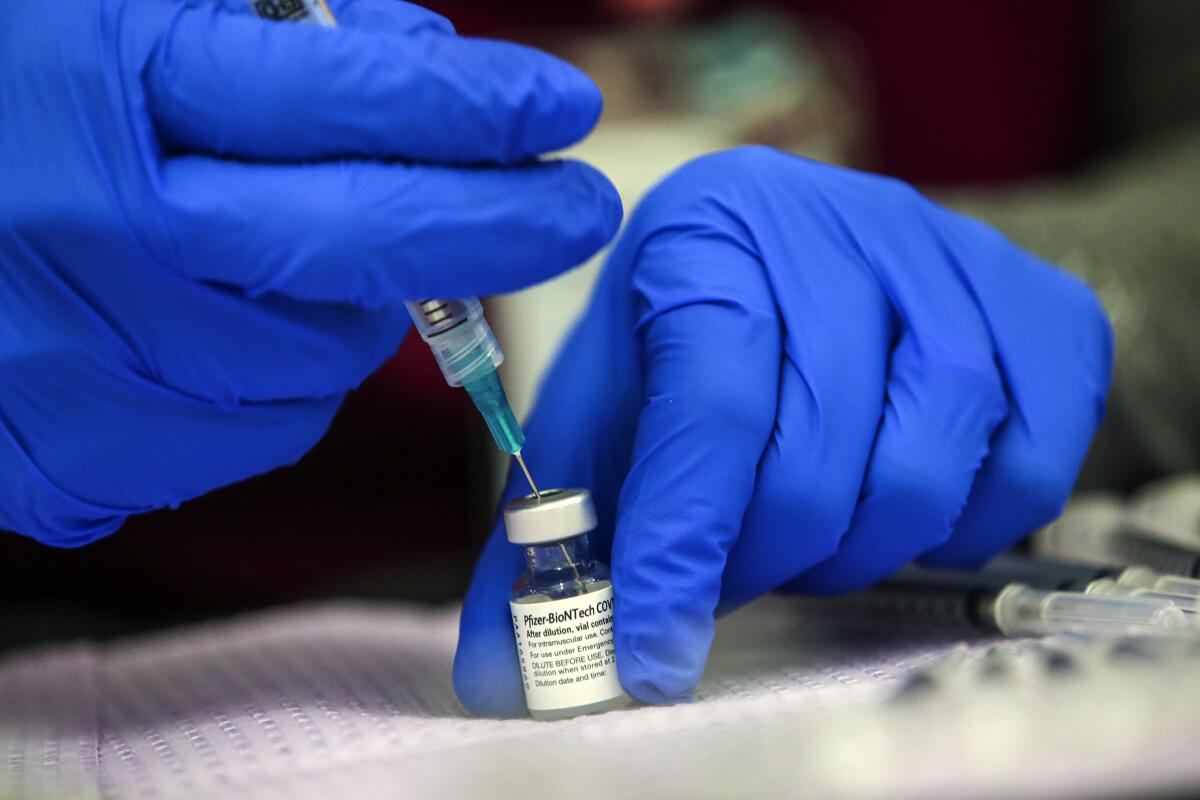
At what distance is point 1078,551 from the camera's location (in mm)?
867

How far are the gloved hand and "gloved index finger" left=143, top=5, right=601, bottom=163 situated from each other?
17 centimetres

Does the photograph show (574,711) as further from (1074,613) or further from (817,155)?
(817,155)

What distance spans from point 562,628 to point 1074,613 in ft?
0.93

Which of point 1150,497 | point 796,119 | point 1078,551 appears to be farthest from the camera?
point 796,119

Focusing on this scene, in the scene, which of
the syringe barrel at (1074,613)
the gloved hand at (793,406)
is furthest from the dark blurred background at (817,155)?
the syringe barrel at (1074,613)

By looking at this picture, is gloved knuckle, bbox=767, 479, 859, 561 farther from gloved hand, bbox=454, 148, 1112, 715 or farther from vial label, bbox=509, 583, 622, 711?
vial label, bbox=509, 583, 622, 711

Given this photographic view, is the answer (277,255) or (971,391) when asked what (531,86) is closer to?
(277,255)

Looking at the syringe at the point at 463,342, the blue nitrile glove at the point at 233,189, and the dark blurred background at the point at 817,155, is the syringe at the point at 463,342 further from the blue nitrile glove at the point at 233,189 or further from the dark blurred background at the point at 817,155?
the dark blurred background at the point at 817,155

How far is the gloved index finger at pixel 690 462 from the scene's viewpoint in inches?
22.7

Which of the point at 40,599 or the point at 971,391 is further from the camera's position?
the point at 40,599

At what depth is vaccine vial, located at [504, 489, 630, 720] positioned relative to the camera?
568 mm

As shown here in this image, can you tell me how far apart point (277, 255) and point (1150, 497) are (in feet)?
2.67

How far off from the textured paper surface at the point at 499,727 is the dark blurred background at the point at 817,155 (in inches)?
21.3

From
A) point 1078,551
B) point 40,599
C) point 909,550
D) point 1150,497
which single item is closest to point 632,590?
point 909,550
